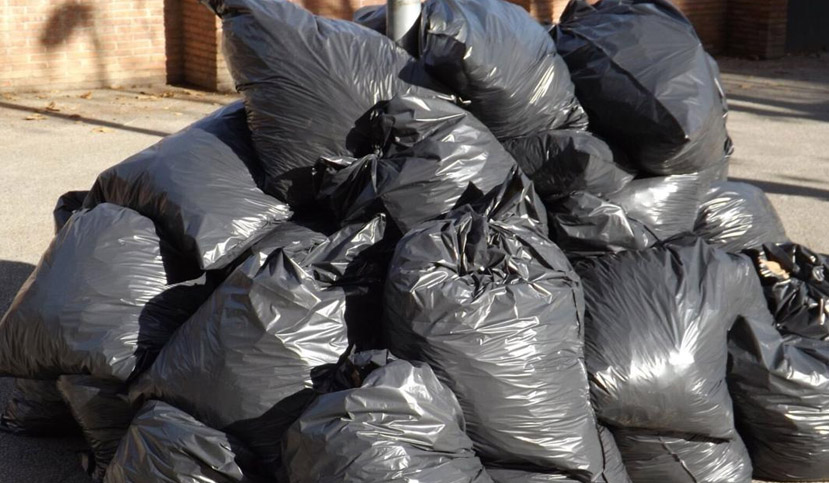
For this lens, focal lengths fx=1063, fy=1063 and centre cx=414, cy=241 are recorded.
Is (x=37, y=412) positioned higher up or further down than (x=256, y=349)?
further down

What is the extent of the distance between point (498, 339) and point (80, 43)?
7.57 m

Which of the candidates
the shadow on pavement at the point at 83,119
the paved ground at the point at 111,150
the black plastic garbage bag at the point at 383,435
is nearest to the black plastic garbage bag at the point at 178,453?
the black plastic garbage bag at the point at 383,435

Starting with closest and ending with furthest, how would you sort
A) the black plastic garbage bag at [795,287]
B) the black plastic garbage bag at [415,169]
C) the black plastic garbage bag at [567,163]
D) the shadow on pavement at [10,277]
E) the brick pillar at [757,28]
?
the black plastic garbage bag at [415,169] → the black plastic garbage bag at [567,163] → the black plastic garbage bag at [795,287] → the shadow on pavement at [10,277] → the brick pillar at [757,28]

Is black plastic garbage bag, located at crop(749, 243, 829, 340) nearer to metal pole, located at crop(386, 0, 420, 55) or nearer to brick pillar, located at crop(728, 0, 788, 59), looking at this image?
metal pole, located at crop(386, 0, 420, 55)

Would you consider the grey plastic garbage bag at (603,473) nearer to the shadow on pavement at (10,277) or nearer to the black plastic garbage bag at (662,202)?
the black plastic garbage bag at (662,202)

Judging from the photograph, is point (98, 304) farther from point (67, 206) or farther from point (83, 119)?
point (83, 119)

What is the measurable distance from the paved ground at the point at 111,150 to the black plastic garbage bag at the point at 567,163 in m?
1.80

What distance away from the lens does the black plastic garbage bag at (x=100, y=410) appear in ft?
10.6

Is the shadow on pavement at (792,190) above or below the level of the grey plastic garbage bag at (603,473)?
below

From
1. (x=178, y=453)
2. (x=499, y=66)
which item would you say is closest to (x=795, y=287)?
(x=499, y=66)

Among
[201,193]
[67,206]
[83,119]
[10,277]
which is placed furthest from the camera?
[83,119]

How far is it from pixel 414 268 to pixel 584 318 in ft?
2.21

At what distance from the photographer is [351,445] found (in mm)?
2572

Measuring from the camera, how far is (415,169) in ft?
10.9
